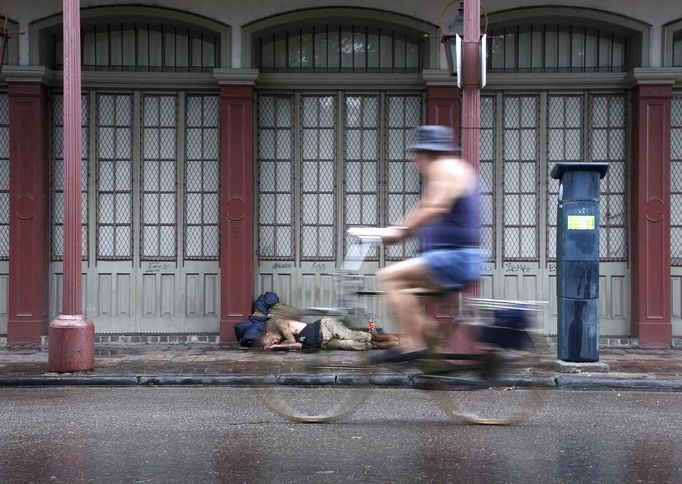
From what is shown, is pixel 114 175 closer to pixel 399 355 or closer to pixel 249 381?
pixel 249 381

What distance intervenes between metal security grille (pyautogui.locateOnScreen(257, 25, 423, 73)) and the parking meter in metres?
4.08

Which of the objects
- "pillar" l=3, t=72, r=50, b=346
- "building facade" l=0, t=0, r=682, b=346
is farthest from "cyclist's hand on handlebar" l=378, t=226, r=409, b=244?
"pillar" l=3, t=72, r=50, b=346

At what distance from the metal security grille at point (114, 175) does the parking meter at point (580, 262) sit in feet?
20.8

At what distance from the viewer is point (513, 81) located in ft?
40.2

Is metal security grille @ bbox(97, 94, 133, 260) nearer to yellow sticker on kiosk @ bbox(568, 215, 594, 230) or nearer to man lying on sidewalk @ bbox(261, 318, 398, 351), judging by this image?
man lying on sidewalk @ bbox(261, 318, 398, 351)

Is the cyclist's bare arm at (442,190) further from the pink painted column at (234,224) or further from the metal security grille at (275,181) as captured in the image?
the metal security grille at (275,181)

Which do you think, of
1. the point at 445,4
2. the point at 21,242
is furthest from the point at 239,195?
the point at 445,4

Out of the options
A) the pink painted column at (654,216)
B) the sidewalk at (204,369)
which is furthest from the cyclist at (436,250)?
the pink painted column at (654,216)

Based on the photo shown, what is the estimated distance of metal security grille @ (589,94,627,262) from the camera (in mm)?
12297

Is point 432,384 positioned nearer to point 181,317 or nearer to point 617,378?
point 617,378

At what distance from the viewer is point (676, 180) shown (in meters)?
12.2

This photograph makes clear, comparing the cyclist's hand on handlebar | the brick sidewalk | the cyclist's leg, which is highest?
the cyclist's hand on handlebar

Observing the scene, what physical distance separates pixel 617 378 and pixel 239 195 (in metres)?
5.77

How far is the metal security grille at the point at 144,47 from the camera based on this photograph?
40.7 feet
